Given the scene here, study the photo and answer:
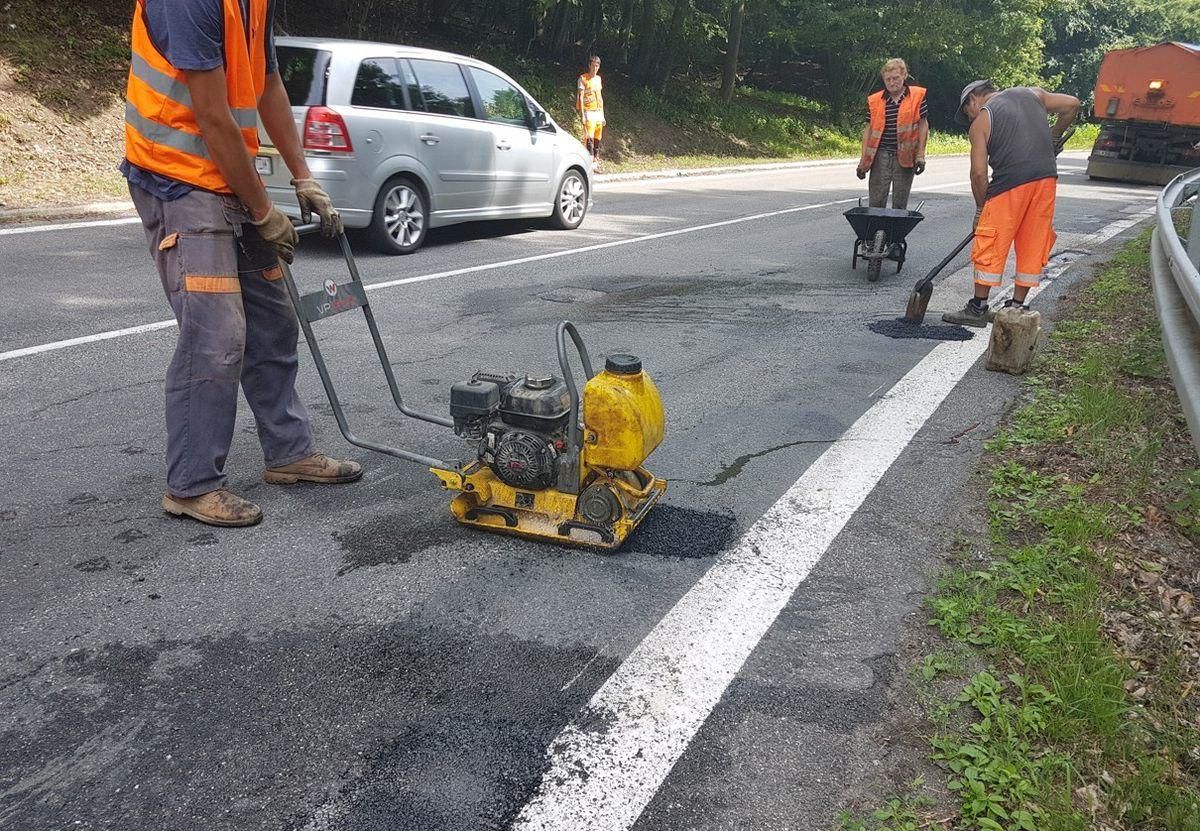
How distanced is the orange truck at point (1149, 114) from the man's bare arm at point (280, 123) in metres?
22.6

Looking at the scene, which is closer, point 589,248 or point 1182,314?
point 1182,314

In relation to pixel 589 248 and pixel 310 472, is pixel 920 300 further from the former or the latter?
pixel 310 472

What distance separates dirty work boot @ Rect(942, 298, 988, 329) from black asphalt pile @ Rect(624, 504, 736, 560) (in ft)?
13.0

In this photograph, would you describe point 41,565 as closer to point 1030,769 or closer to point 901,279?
point 1030,769

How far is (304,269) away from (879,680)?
6560mm

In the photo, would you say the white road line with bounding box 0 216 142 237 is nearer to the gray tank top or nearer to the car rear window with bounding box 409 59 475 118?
the car rear window with bounding box 409 59 475 118

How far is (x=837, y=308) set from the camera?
293 inches

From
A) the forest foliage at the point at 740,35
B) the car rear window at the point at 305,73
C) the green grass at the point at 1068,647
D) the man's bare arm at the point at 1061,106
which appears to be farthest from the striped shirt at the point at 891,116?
the forest foliage at the point at 740,35

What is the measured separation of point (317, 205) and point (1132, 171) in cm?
2289

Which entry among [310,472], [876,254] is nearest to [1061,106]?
[876,254]

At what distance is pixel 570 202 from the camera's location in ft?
36.9

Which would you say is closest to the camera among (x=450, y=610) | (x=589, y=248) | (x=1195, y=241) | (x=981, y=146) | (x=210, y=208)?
(x=450, y=610)

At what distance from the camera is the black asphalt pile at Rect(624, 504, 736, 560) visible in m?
3.37

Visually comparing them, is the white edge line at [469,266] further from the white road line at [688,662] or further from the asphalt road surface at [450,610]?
the white road line at [688,662]
